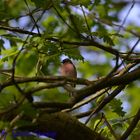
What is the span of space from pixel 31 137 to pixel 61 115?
0.73 ft

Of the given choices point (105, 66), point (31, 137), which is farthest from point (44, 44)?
point (105, 66)

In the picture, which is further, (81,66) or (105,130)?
(81,66)

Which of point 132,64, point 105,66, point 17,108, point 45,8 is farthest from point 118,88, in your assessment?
point 105,66

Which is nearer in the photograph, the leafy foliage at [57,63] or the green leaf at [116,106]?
the leafy foliage at [57,63]

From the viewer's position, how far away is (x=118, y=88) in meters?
3.21

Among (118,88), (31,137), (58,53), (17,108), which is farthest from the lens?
(58,53)

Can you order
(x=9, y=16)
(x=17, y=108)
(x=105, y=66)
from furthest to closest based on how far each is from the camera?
(x=105, y=66), (x=9, y=16), (x=17, y=108)

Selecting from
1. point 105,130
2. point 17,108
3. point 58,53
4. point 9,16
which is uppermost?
point 9,16

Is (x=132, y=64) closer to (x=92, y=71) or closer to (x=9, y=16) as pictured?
(x=9, y=16)

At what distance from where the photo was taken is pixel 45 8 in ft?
10.7

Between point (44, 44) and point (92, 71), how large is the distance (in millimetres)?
6439

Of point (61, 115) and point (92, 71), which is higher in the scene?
point (92, 71)

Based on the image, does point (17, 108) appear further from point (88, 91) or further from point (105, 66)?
point (105, 66)

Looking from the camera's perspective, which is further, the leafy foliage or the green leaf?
the green leaf
